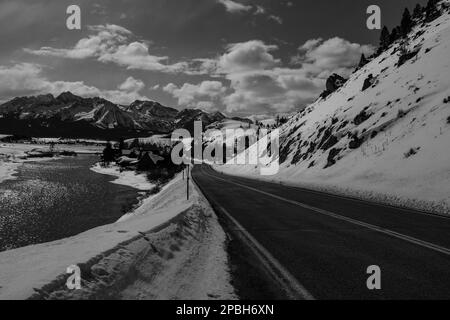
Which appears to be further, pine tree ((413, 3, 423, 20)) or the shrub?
pine tree ((413, 3, 423, 20))

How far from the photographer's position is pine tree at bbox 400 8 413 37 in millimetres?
54869

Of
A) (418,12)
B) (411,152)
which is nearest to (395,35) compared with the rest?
(418,12)

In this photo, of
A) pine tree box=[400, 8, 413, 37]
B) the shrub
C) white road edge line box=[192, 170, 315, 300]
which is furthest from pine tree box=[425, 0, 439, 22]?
white road edge line box=[192, 170, 315, 300]

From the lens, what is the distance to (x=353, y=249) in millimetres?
7914

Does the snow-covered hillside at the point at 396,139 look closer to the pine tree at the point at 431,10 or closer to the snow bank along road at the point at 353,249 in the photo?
the pine tree at the point at 431,10

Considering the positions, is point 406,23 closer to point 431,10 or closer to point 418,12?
point 418,12

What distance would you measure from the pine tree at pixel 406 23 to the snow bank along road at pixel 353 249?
161 ft

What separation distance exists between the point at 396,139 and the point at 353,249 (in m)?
20.4

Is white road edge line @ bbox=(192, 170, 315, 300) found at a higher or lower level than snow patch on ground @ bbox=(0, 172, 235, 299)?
lower

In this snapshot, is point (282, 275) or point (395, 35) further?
point (395, 35)

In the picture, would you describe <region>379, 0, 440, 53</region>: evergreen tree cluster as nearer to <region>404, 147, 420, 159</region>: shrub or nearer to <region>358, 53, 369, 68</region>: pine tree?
<region>358, 53, 369, 68</region>: pine tree

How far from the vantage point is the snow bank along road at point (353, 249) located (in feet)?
18.2

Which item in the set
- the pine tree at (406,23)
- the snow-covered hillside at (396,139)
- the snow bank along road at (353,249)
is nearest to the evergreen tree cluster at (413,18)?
the pine tree at (406,23)

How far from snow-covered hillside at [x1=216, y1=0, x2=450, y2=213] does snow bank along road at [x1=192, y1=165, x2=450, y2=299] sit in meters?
4.28
